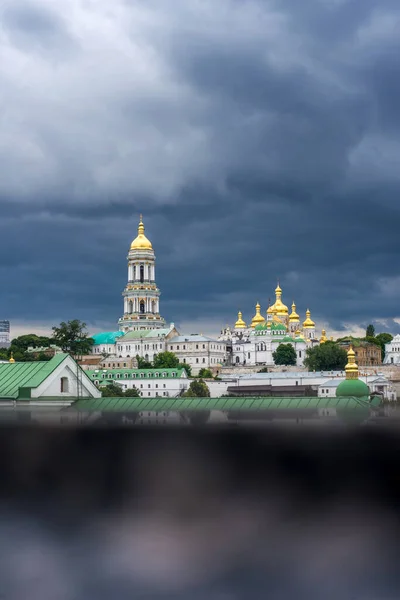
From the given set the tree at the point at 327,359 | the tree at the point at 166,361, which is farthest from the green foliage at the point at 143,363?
the tree at the point at 327,359

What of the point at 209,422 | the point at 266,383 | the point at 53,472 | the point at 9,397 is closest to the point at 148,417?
the point at 209,422

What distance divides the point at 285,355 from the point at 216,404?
16022cm

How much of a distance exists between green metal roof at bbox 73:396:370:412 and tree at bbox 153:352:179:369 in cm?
14501

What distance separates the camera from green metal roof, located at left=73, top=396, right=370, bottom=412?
34.4 m

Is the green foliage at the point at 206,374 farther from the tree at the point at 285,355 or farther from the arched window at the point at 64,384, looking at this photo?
the arched window at the point at 64,384

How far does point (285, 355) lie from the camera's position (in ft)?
640

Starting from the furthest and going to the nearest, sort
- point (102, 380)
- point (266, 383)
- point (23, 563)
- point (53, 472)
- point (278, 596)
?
point (266, 383)
point (102, 380)
point (53, 472)
point (23, 563)
point (278, 596)

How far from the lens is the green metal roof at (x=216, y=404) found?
34.4 m

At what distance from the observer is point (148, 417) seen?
33.9 meters

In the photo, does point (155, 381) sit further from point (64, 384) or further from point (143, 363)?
point (64, 384)

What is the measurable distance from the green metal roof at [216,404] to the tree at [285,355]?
159 meters

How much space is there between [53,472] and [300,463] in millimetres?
5673

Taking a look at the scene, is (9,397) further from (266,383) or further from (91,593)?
(266,383)

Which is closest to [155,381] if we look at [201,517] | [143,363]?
[143,363]
